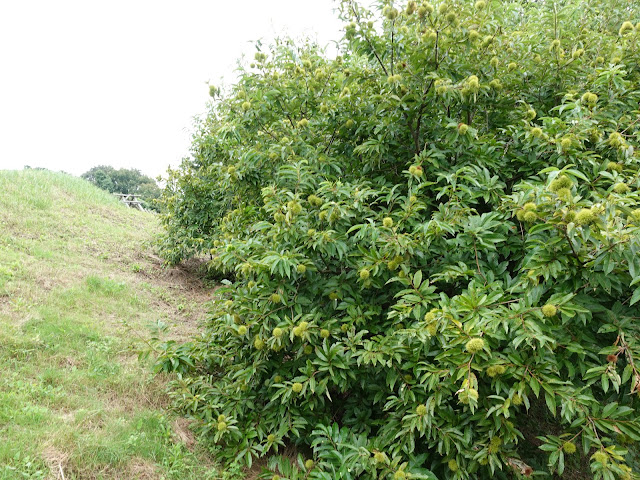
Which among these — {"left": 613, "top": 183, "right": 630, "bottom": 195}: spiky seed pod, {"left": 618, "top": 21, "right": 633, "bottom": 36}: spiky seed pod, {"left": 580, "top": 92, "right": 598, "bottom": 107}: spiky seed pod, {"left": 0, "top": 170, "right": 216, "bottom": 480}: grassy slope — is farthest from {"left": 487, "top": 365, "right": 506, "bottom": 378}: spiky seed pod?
{"left": 618, "top": 21, "right": 633, "bottom": 36}: spiky seed pod

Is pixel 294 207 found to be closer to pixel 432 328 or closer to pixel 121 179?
pixel 432 328

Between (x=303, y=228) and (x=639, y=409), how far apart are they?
1915 millimetres

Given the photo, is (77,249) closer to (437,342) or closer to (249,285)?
(249,285)

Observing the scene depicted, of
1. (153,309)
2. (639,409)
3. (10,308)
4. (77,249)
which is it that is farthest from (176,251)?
(639,409)

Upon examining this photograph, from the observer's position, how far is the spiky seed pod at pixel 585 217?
1.44 metres

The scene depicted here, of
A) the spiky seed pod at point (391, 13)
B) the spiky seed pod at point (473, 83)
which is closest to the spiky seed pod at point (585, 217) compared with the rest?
the spiky seed pod at point (473, 83)

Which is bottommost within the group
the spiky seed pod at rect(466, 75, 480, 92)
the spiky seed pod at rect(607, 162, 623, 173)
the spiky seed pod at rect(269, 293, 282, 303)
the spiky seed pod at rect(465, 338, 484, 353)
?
the spiky seed pod at rect(465, 338, 484, 353)

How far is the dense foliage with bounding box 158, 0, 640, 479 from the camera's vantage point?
68.7 inches

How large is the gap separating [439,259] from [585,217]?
104cm

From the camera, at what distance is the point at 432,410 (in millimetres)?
1903

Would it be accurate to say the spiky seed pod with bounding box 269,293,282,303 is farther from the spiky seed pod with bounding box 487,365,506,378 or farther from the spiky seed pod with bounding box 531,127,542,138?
the spiky seed pod with bounding box 531,127,542,138

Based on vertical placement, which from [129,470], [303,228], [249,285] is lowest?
[129,470]

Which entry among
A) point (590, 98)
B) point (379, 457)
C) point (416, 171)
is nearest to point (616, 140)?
point (590, 98)

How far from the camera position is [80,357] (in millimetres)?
3244
